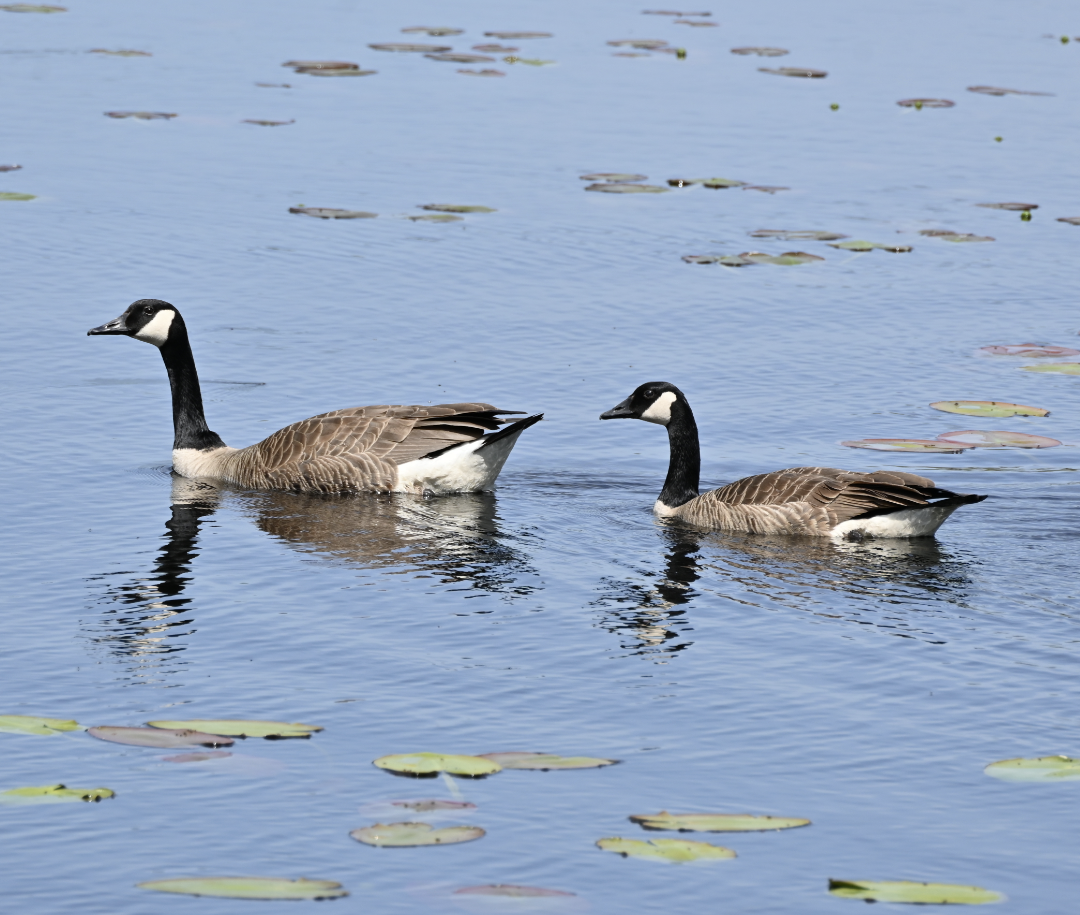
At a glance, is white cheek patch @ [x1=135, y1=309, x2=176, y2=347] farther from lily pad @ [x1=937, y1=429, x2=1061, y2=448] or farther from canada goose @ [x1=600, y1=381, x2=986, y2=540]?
lily pad @ [x1=937, y1=429, x2=1061, y2=448]

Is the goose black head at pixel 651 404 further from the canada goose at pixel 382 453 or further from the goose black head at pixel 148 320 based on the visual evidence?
the goose black head at pixel 148 320

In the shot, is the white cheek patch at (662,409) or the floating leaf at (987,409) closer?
the white cheek patch at (662,409)

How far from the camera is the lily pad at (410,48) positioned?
1439 inches

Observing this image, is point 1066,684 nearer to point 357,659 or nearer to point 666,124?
point 357,659

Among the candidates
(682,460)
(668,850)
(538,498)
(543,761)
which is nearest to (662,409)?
(682,460)

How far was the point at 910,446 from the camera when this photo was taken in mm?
16672

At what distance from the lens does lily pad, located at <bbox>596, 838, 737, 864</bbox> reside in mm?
8578

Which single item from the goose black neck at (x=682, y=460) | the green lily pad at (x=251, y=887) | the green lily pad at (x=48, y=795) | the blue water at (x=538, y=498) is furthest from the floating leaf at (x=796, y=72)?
the green lily pad at (x=251, y=887)

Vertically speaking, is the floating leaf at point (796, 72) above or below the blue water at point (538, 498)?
above

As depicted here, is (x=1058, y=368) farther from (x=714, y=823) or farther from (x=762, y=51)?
(x=762, y=51)

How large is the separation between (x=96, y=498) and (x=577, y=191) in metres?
13.1

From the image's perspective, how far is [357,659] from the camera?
454 inches

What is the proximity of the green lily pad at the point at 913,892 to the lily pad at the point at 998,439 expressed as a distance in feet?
29.2

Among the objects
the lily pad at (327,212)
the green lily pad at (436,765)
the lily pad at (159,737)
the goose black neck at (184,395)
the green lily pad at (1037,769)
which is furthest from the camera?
the lily pad at (327,212)
